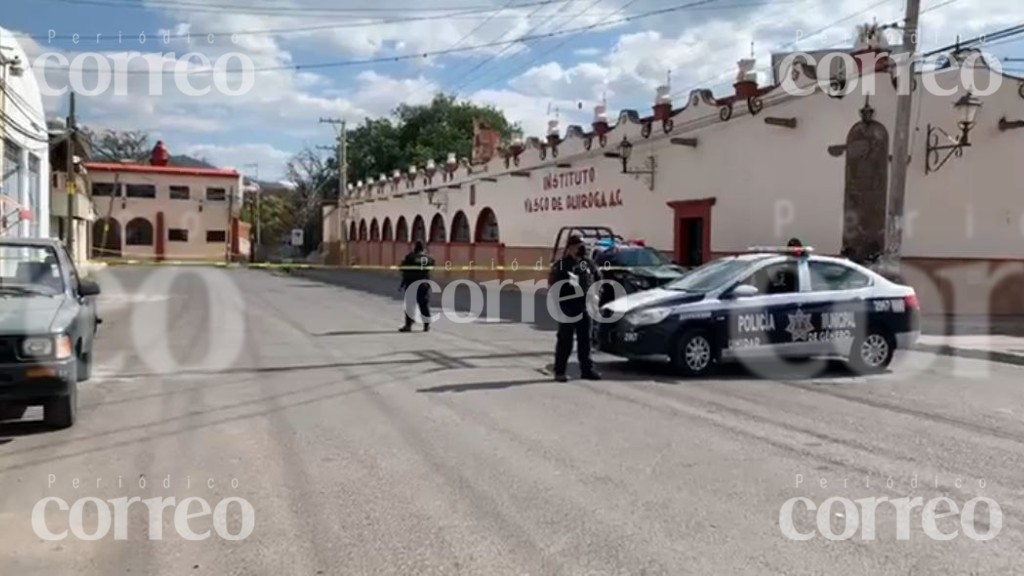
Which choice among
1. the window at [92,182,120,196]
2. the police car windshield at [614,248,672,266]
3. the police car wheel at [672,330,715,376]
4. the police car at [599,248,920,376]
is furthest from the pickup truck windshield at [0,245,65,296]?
the window at [92,182,120,196]

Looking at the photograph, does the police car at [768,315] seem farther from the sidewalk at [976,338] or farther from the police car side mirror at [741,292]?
the sidewalk at [976,338]

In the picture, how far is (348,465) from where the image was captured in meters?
7.02

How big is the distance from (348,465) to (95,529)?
1.94 metres

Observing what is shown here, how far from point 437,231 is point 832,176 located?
31380 millimetres

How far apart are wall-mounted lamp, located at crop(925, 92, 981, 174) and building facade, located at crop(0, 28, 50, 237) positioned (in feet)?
67.8

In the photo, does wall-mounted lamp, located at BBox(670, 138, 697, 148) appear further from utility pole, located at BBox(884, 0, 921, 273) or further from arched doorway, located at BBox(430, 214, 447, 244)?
arched doorway, located at BBox(430, 214, 447, 244)

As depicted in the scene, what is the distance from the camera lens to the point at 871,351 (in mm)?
12320

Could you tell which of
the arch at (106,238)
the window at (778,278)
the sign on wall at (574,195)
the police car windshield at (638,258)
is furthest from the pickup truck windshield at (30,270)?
the arch at (106,238)

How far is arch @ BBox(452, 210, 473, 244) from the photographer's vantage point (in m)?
45.7

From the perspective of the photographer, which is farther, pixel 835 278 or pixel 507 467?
pixel 835 278

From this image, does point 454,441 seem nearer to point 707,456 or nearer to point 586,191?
point 707,456

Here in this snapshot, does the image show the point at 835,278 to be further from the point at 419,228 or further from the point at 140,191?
the point at 140,191

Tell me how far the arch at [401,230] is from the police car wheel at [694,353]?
147 ft

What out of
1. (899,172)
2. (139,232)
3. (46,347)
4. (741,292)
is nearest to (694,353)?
(741,292)
